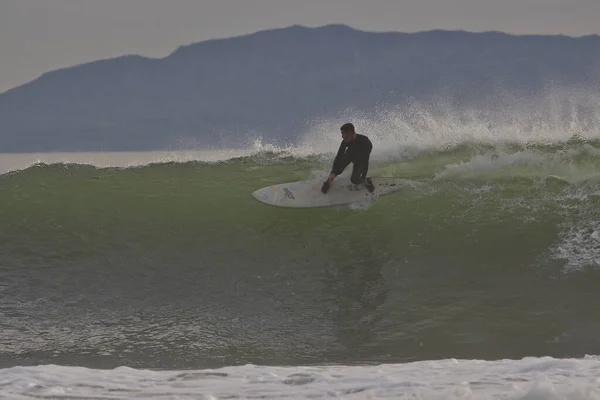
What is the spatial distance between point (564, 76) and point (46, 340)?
141215 millimetres

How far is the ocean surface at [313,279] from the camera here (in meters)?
4.59

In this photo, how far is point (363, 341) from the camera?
635 cm

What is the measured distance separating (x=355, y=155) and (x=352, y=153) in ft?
0.18

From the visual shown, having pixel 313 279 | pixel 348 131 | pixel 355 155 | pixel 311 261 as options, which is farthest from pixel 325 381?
pixel 355 155

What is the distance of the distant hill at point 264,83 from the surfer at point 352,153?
105m

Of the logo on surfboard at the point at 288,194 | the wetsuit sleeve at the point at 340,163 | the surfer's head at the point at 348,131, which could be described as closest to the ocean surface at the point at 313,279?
the logo on surfboard at the point at 288,194

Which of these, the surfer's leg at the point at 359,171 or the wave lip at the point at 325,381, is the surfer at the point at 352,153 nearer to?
the surfer's leg at the point at 359,171

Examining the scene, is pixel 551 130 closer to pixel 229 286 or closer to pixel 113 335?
pixel 229 286

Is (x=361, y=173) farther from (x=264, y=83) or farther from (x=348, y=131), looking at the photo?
(x=264, y=83)

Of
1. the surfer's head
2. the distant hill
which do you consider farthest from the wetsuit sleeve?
the distant hill

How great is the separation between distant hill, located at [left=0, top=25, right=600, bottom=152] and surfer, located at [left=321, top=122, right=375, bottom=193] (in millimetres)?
105010

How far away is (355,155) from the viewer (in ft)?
33.1

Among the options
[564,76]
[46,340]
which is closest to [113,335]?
[46,340]

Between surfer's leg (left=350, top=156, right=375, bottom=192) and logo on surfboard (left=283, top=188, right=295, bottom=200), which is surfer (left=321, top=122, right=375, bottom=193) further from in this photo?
logo on surfboard (left=283, top=188, right=295, bottom=200)
